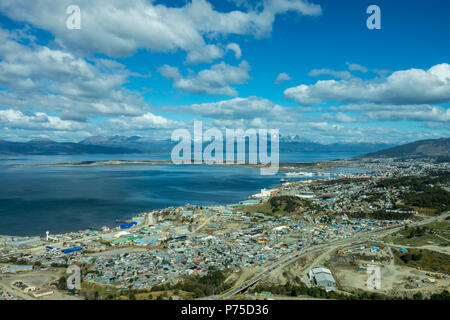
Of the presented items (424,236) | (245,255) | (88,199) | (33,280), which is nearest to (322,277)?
(245,255)

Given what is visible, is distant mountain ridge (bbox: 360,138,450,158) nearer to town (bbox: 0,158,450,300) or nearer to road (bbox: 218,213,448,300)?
town (bbox: 0,158,450,300)

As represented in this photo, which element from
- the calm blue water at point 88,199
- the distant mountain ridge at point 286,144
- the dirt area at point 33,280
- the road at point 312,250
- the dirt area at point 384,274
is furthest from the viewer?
the distant mountain ridge at point 286,144

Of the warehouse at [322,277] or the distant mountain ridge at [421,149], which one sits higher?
the distant mountain ridge at [421,149]

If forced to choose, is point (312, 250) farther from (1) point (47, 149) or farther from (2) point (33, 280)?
(1) point (47, 149)

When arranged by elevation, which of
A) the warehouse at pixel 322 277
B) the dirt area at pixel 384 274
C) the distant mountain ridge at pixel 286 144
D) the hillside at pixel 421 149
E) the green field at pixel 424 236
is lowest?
the dirt area at pixel 384 274

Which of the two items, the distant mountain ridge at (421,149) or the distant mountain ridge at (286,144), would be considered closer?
the distant mountain ridge at (421,149)

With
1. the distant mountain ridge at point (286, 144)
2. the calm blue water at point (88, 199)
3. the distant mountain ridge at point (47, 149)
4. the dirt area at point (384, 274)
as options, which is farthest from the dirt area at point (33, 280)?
the distant mountain ridge at point (286, 144)

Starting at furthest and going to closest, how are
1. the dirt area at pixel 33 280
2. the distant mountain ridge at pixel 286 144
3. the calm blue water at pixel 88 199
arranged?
the distant mountain ridge at pixel 286 144, the calm blue water at pixel 88 199, the dirt area at pixel 33 280

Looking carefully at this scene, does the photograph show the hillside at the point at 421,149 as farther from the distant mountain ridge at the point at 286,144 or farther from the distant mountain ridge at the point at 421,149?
the distant mountain ridge at the point at 286,144
